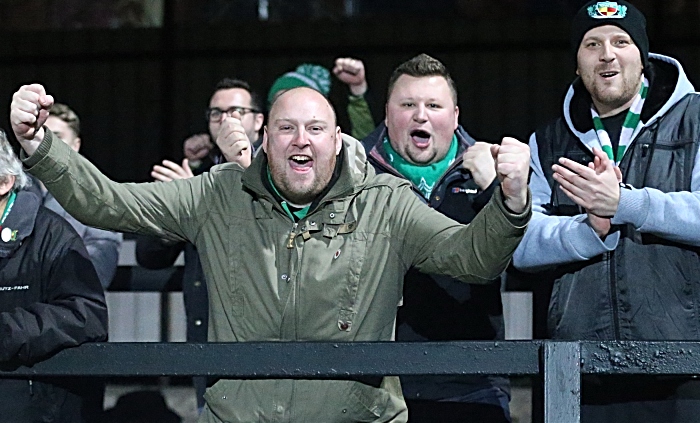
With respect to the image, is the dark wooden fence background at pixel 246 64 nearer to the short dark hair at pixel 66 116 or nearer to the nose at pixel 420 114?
the short dark hair at pixel 66 116

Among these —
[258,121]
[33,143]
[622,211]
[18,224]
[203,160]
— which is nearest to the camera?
[33,143]

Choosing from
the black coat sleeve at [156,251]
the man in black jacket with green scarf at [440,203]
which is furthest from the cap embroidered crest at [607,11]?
the black coat sleeve at [156,251]

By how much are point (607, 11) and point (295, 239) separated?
135cm

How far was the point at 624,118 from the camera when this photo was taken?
396 centimetres

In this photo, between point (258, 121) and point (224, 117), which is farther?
point (258, 121)

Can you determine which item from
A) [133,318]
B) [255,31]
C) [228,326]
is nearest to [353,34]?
[255,31]

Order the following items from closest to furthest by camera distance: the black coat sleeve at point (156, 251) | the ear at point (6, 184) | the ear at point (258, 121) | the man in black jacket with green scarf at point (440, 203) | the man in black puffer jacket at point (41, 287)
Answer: the man in black puffer jacket at point (41, 287) → the ear at point (6, 184) → the man in black jacket with green scarf at point (440, 203) → the black coat sleeve at point (156, 251) → the ear at point (258, 121)

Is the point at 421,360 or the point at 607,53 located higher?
the point at 607,53

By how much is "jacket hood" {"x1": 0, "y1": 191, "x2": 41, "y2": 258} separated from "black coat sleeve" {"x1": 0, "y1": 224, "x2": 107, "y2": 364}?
46mm

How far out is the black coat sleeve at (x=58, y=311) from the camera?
346 centimetres

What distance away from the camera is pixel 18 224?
3895 mm

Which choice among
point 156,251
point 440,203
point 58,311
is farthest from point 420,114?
point 58,311

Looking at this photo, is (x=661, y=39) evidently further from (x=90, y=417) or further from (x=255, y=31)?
(x=90, y=417)

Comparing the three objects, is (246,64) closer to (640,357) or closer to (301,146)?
(301,146)
